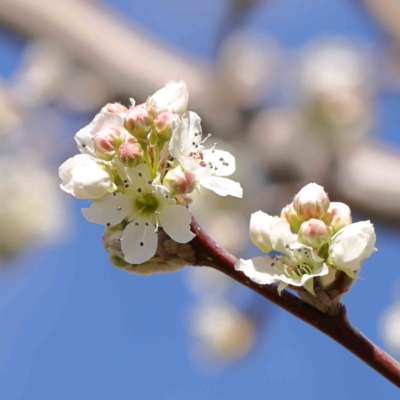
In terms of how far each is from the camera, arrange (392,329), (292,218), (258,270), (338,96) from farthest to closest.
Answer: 1. (338,96)
2. (392,329)
3. (292,218)
4. (258,270)

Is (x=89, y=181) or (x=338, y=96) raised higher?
(x=89, y=181)

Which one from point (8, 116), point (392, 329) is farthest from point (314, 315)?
point (8, 116)

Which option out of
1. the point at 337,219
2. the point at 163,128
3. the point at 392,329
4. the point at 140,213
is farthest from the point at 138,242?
the point at 392,329

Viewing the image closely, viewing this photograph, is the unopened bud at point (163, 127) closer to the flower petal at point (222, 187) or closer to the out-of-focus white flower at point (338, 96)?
the flower petal at point (222, 187)

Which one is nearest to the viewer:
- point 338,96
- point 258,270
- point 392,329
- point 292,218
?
point 258,270

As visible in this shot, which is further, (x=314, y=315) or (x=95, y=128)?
(x=95, y=128)

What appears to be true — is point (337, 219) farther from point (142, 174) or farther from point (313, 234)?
point (142, 174)

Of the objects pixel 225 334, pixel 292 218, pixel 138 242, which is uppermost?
pixel 292 218

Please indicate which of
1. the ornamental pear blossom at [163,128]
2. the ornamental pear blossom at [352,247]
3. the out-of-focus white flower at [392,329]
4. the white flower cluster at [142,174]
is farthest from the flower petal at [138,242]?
Result: the out-of-focus white flower at [392,329]
